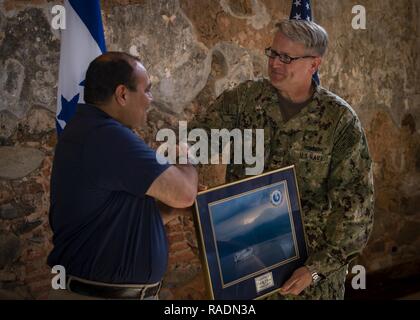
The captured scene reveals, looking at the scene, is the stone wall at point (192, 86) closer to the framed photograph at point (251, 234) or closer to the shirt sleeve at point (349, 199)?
the framed photograph at point (251, 234)

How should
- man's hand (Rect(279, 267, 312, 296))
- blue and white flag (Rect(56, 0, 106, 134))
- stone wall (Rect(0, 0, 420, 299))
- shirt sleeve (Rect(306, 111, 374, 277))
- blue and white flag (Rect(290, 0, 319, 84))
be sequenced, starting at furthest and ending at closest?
blue and white flag (Rect(290, 0, 319, 84)) → stone wall (Rect(0, 0, 420, 299)) → blue and white flag (Rect(56, 0, 106, 134)) → shirt sleeve (Rect(306, 111, 374, 277)) → man's hand (Rect(279, 267, 312, 296))

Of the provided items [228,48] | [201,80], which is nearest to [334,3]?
[228,48]

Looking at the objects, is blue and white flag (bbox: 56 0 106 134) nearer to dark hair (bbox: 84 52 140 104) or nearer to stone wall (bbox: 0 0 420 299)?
stone wall (bbox: 0 0 420 299)

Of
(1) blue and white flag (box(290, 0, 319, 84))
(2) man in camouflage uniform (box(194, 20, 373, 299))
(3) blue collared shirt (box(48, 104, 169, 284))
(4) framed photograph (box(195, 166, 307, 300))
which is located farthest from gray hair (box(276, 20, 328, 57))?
(1) blue and white flag (box(290, 0, 319, 84))

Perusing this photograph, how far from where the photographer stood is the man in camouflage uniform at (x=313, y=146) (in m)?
2.22

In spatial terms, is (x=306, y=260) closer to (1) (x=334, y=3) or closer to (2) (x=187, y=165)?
(2) (x=187, y=165)

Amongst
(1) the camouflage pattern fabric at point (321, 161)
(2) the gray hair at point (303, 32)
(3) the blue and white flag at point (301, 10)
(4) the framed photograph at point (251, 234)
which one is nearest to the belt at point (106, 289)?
(4) the framed photograph at point (251, 234)

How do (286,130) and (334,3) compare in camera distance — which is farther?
(334,3)

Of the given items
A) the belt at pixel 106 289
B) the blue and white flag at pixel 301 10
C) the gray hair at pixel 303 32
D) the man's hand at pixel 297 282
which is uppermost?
the blue and white flag at pixel 301 10

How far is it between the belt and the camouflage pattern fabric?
0.69 metres

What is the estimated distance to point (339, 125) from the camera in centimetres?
228

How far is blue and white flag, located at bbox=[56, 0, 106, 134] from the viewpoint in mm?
2832

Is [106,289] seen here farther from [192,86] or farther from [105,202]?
[192,86]

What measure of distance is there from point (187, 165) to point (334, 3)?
3014 millimetres
